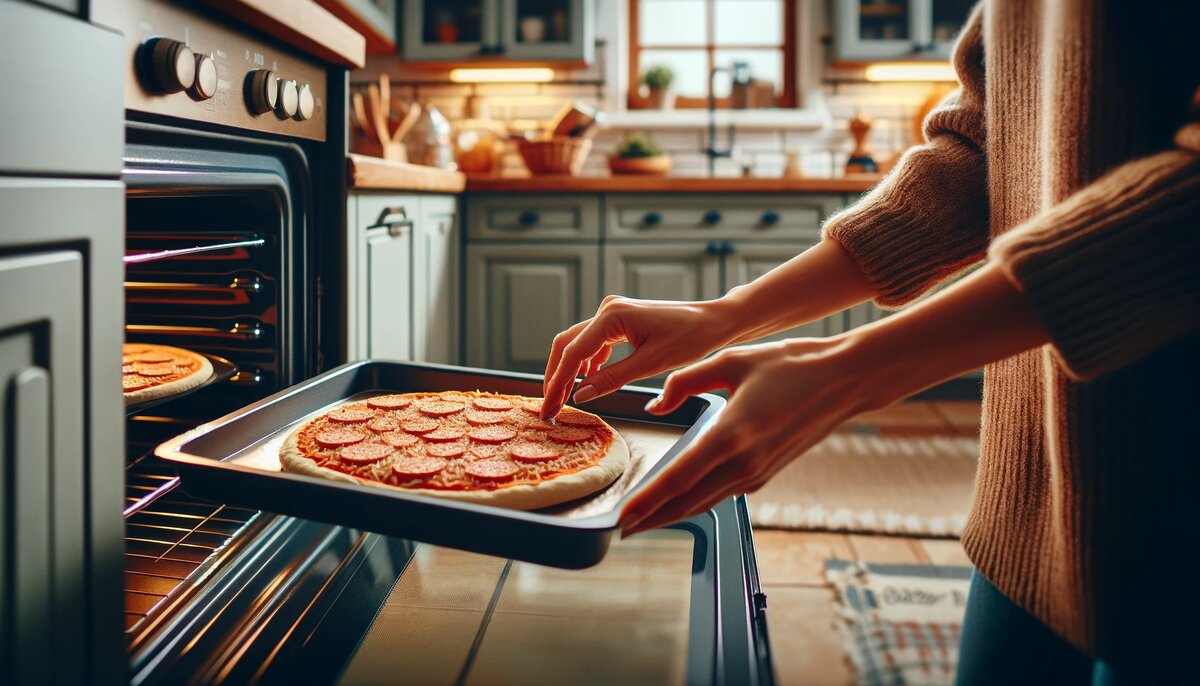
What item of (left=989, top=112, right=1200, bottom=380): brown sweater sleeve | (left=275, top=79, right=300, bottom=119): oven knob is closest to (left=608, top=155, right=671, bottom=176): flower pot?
(left=275, top=79, right=300, bottom=119): oven knob

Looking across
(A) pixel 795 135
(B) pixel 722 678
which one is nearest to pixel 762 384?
(B) pixel 722 678

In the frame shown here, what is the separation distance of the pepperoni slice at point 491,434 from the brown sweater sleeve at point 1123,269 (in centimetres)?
51

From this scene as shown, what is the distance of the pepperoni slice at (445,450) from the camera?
2.79ft

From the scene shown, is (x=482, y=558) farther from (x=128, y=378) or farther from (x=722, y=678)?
(x=128, y=378)

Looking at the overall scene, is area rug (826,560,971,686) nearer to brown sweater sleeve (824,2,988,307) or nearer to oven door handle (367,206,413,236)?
brown sweater sleeve (824,2,988,307)

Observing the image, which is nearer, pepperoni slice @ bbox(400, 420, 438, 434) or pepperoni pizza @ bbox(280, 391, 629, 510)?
pepperoni pizza @ bbox(280, 391, 629, 510)

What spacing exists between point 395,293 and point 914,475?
62.0 inches

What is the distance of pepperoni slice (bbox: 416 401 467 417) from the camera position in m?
0.98

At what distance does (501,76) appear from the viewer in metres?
3.67

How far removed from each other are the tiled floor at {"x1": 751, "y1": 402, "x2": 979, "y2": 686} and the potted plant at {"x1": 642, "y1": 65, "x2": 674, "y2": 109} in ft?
6.93

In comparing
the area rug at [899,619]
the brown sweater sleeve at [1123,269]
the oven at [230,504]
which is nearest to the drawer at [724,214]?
the area rug at [899,619]

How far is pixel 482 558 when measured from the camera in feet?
2.87

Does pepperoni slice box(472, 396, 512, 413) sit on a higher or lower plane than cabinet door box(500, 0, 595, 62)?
lower

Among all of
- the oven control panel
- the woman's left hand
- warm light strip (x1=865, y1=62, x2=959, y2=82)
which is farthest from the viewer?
warm light strip (x1=865, y1=62, x2=959, y2=82)
